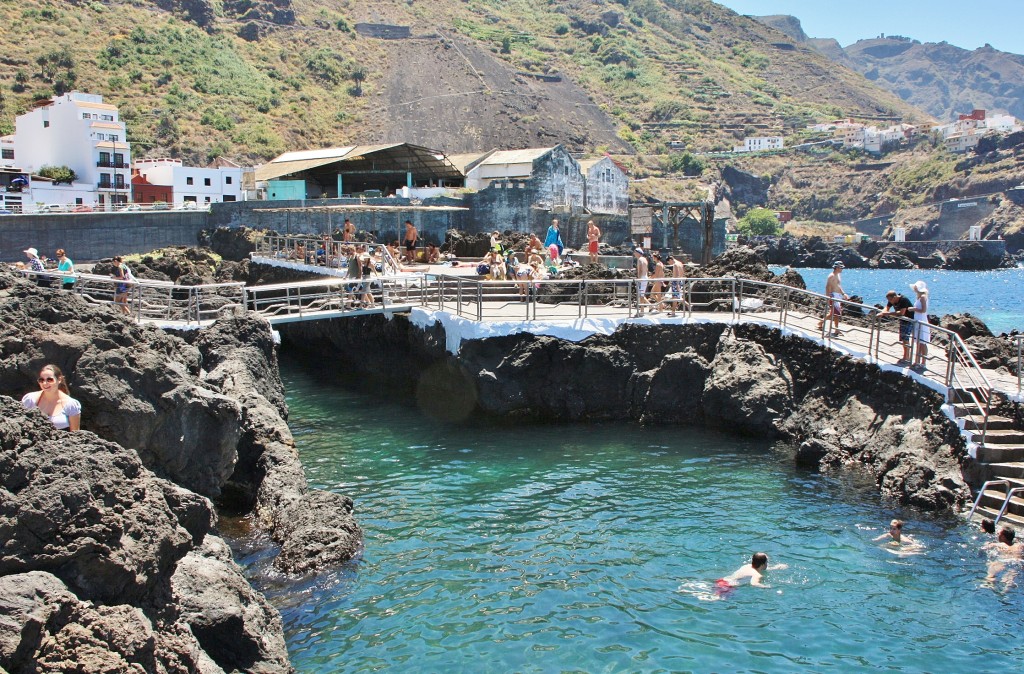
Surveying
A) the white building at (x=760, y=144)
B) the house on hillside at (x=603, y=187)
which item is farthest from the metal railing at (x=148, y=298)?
the white building at (x=760, y=144)

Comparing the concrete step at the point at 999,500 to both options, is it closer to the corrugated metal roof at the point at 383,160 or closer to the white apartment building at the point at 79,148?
the corrugated metal roof at the point at 383,160

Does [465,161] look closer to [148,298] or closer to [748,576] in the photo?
[148,298]

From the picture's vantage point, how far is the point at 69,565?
6785 millimetres

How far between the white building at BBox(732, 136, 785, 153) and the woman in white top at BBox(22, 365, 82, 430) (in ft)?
557

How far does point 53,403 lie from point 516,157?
5144 cm

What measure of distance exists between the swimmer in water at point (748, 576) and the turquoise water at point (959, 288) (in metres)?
35.9

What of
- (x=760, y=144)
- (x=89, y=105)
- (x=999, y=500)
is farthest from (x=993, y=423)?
(x=760, y=144)

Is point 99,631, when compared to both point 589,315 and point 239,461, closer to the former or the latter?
point 239,461

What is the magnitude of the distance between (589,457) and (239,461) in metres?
6.31

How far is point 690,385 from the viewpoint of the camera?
18922 millimetres

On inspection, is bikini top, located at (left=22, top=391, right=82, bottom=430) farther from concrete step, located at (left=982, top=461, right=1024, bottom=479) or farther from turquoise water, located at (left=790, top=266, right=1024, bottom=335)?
turquoise water, located at (left=790, top=266, right=1024, bottom=335)

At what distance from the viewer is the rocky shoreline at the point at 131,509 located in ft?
21.2

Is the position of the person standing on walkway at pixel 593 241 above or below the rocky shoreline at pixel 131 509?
above

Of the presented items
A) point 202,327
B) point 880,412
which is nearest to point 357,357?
point 202,327
